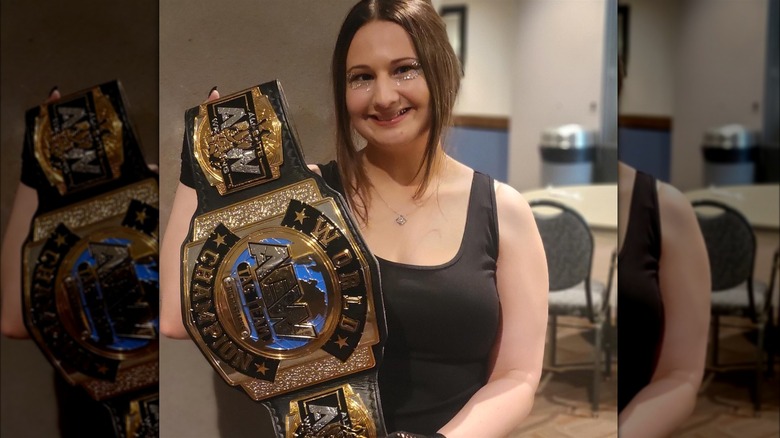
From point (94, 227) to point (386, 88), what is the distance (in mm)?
1080

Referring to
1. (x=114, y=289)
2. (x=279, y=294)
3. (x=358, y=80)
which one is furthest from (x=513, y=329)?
(x=114, y=289)

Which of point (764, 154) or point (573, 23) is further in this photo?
point (764, 154)

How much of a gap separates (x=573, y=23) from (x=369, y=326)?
908 mm

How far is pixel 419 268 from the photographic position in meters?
1.86

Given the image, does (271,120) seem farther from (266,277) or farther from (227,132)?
(266,277)

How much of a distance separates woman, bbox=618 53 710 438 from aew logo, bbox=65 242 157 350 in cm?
140

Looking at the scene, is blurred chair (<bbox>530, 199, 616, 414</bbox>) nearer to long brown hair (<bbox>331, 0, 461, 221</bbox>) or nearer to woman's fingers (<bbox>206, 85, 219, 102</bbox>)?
long brown hair (<bbox>331, 0, 461, 221</bbox>)

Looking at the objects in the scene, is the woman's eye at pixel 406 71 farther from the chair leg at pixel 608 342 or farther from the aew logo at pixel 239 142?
the chair leg at pixel 608 342

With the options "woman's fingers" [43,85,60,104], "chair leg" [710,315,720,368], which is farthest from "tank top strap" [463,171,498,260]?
"woman's fingers" [43,85,60,104]

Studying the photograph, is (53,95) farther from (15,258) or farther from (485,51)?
(485,51)

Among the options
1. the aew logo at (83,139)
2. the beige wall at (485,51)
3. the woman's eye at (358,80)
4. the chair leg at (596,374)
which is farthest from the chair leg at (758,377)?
the aew logo at (83,139)

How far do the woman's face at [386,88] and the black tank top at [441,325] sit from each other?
16 cm

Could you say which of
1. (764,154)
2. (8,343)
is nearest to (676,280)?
(764,154)

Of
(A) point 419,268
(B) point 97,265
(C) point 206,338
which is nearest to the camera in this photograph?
(A) point 419,268
